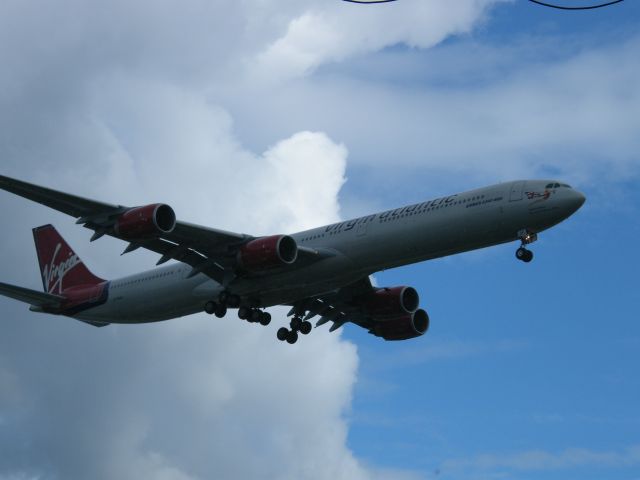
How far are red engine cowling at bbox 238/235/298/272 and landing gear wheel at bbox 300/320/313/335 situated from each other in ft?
30.9

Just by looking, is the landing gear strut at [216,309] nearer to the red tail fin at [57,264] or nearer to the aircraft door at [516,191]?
the red tail fin at [57,264]

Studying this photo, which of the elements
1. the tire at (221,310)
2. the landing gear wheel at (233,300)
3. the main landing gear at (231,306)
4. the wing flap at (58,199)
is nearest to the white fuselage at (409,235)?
the landing gear wheel at (233,300)

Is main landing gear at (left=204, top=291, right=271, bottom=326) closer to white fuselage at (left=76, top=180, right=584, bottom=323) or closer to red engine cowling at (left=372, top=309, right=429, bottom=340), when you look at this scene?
white fuselage at (left=76, top=180, right=584, bottom=323)

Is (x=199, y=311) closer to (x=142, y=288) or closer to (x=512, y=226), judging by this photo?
(x=142, y=288)

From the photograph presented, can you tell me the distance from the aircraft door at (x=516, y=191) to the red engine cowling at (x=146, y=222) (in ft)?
48.0

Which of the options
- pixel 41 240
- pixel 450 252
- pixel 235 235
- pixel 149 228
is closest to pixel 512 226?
pixel 450 252

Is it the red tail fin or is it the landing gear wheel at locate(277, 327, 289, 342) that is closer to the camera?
the landing gear wheel at locate(277, 327, 289, 342)

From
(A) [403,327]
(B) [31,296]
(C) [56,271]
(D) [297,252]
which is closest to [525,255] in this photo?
(D) [297,252]

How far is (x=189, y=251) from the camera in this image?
48500 millimetres

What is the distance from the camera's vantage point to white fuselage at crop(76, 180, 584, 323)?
4353 cm

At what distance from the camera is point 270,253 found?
45781 millimetres

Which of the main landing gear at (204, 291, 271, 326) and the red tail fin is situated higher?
the red tail fin

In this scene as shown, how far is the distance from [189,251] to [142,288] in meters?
5.56

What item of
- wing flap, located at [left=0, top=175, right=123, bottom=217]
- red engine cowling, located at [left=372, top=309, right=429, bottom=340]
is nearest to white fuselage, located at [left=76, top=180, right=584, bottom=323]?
wing flap, located at [left=0, top=175, right=123, bottom=217]
